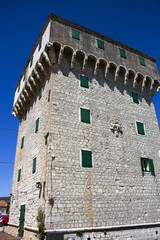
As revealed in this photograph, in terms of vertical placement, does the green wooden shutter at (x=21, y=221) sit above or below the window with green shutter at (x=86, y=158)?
below

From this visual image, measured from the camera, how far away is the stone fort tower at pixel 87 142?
1089 centimetres

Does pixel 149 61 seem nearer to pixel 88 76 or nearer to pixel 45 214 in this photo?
pixel 88 76

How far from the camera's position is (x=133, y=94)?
1720 centimetres

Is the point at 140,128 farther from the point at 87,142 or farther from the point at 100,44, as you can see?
the point at 100,44

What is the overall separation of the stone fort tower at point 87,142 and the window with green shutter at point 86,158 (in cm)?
6

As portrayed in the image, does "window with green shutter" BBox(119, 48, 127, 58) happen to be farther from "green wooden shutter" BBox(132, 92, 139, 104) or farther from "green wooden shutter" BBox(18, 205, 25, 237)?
"green wooden shutter" BBox(18, 205, 25, 237)

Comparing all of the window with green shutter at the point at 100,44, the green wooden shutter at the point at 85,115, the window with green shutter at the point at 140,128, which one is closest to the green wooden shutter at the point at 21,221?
the green wooden shutter at the point at 85,115

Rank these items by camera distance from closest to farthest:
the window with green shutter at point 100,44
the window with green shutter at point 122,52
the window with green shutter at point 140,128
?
the window with green shutter at point 140,128 < the window with green shutter at point 100,44 < the window with green shutter at point 122,52

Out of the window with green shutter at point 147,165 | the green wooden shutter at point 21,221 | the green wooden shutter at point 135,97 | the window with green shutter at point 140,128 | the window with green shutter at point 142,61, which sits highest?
the window with green shutter at point 142,61

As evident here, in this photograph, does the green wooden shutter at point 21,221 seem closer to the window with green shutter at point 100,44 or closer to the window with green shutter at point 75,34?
the window with green shutter at point 75,34

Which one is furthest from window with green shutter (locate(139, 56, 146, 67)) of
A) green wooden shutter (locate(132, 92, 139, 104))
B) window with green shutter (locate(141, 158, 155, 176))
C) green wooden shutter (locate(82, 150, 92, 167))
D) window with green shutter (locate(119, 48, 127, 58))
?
green wooden shutter (locate(82, 150, 92, 167))

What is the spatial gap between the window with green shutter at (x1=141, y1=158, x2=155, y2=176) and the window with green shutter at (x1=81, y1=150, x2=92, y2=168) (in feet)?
14.7

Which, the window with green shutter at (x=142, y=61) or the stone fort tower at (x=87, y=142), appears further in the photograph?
the window with green shutter at (x=142, y=61)

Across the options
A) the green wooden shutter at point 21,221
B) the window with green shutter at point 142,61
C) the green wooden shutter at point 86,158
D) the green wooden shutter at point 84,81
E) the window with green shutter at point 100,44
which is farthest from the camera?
the window with green shutter at point 142,61
